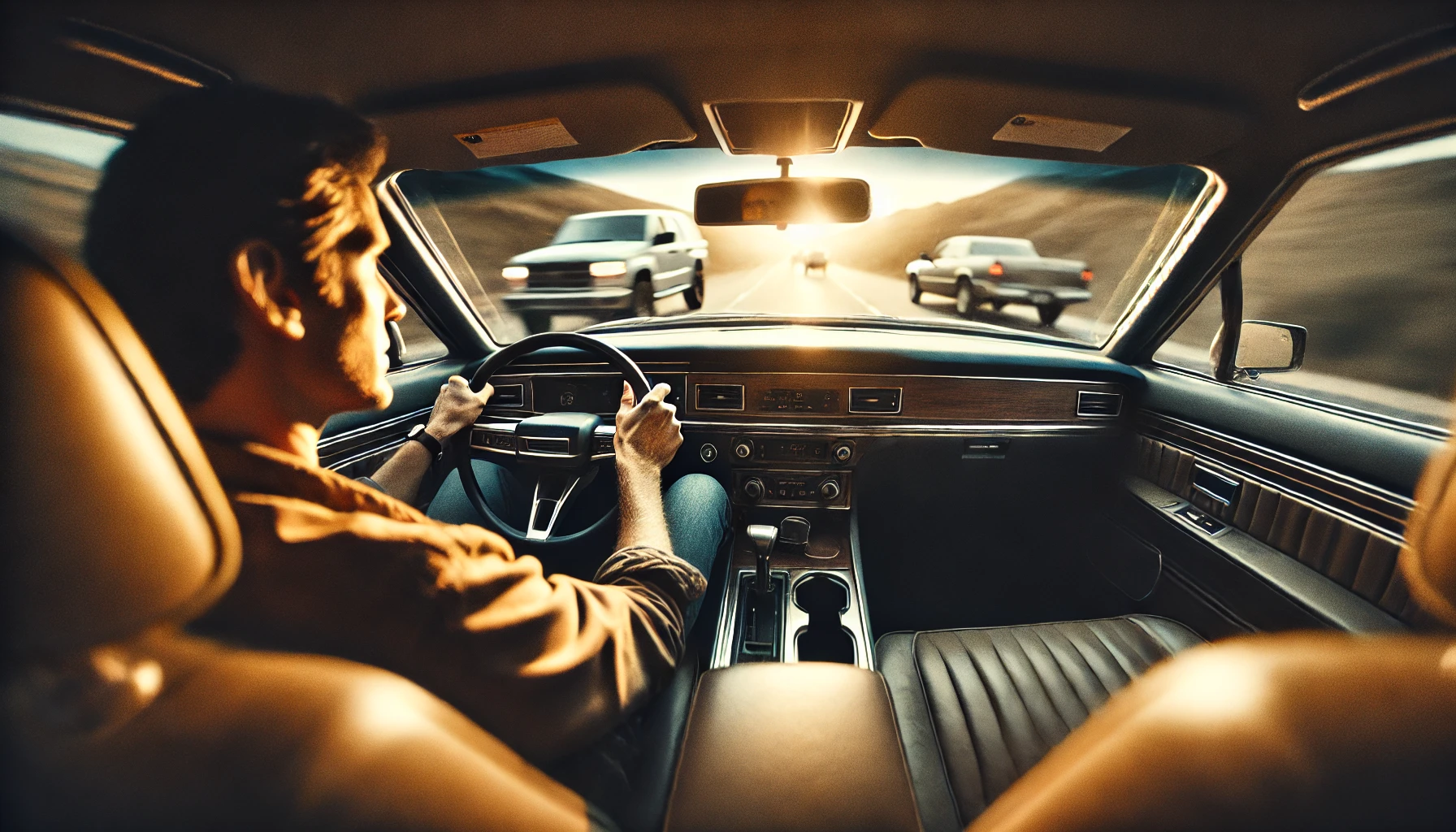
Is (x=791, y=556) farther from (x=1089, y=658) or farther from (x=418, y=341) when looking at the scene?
(x=418, y=341)

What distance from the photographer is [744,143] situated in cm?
245

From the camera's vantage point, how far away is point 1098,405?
2.99 meters

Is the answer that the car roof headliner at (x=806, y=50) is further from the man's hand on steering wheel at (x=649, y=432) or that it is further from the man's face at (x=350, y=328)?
the man's hand on steering wheel at (x=649, y=432)

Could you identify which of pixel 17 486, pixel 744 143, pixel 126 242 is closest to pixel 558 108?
pixel 744 143

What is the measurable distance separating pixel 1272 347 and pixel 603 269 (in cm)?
636

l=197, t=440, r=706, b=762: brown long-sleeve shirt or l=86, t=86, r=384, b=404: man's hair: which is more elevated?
l=86, t=86, r=384, b=404: man's hair

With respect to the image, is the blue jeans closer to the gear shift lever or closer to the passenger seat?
the gear shift lever

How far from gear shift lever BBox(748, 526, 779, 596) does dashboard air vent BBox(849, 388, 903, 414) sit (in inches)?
30.8

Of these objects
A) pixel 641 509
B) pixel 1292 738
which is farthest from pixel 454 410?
pixel 1292 738

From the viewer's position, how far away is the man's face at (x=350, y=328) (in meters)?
1.11

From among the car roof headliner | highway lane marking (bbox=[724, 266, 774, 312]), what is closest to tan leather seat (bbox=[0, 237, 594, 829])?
the car roof headliner

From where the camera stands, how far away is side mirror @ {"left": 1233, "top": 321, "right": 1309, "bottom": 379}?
230 centimetres

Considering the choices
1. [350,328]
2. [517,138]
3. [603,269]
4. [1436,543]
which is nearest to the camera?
[1436,543]

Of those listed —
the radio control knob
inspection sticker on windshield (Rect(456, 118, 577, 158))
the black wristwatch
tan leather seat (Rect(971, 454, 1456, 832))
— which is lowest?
the radio control knob
